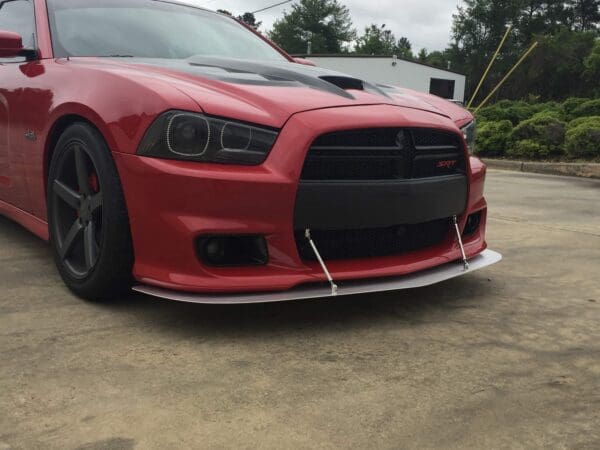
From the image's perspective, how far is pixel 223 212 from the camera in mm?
2266

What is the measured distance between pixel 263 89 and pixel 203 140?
1.34 ft

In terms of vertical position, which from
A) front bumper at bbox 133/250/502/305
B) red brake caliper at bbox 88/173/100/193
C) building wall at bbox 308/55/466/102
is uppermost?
building wall at bbox 308/55/466/102

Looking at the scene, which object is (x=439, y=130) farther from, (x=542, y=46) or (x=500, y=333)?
(x=542, y=46)

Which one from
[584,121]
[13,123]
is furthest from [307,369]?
[584,121]

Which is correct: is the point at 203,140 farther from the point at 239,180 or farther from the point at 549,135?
the point at 549,135

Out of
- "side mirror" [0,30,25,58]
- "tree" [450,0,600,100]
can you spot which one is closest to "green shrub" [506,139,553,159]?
"side mirror" [0,30,25,58]

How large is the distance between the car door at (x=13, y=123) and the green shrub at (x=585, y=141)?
853 centimetres

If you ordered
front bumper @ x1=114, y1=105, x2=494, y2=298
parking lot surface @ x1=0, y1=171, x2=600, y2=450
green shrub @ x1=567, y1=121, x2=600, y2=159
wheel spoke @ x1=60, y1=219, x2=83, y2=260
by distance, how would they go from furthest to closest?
1. green shrub @ x1=567, y1=121, x2=600, y2=159
2. wheel spoke @ x1=60, y1=219, x2=83, y2=260
3. front bumper @ x1=114, y1=105, x2=494, y2=298
4. parking lot surface @ x1=0, y1=171, x2=600, y2=450

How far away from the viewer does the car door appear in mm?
3225

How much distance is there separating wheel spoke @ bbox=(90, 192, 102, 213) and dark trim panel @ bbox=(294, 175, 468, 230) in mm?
811

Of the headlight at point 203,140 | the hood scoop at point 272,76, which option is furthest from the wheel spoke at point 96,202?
the hood scoop at point 272,76

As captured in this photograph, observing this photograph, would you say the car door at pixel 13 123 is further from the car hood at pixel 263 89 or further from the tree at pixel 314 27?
the tree at pixel 314 27

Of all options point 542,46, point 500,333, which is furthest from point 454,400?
point 542,46

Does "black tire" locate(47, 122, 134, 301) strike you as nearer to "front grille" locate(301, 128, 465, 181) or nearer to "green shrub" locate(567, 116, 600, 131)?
"front grille" locate(301, 128, 465, 181)
